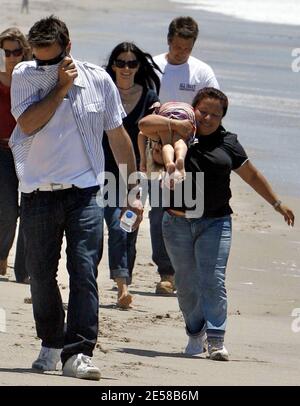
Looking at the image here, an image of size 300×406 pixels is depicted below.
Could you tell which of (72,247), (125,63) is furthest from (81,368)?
(125,63)

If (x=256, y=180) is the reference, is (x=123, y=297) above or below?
below

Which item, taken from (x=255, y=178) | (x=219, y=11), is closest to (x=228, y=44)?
(x=219, y=11)

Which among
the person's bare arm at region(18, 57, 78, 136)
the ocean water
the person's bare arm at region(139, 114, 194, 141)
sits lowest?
the ocean water

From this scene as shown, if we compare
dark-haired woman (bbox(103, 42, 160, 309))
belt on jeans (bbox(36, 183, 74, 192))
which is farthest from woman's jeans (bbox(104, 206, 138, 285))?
belt on jeans (bbox(36, 183, 74, 192))

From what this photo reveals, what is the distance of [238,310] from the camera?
946 cm

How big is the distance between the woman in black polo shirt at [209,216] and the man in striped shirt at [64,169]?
3.05ft

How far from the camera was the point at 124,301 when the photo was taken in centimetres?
916

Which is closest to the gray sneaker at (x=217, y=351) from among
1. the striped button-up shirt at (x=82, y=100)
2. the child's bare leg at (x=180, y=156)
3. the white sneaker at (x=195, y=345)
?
the white sneaker at (x=195, y=345)

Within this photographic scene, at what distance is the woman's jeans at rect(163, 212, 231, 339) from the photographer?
776 cm

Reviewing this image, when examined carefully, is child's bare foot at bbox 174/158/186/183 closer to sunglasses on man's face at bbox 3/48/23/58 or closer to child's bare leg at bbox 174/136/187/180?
child's bare leg at bbox 174/136/187/180

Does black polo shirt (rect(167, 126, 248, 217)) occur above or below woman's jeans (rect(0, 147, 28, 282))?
above

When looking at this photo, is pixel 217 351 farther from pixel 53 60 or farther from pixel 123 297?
pixel 53 60

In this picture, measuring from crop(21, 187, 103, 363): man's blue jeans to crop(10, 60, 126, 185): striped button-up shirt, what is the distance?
0.18 metres

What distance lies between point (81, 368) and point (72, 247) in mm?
605
